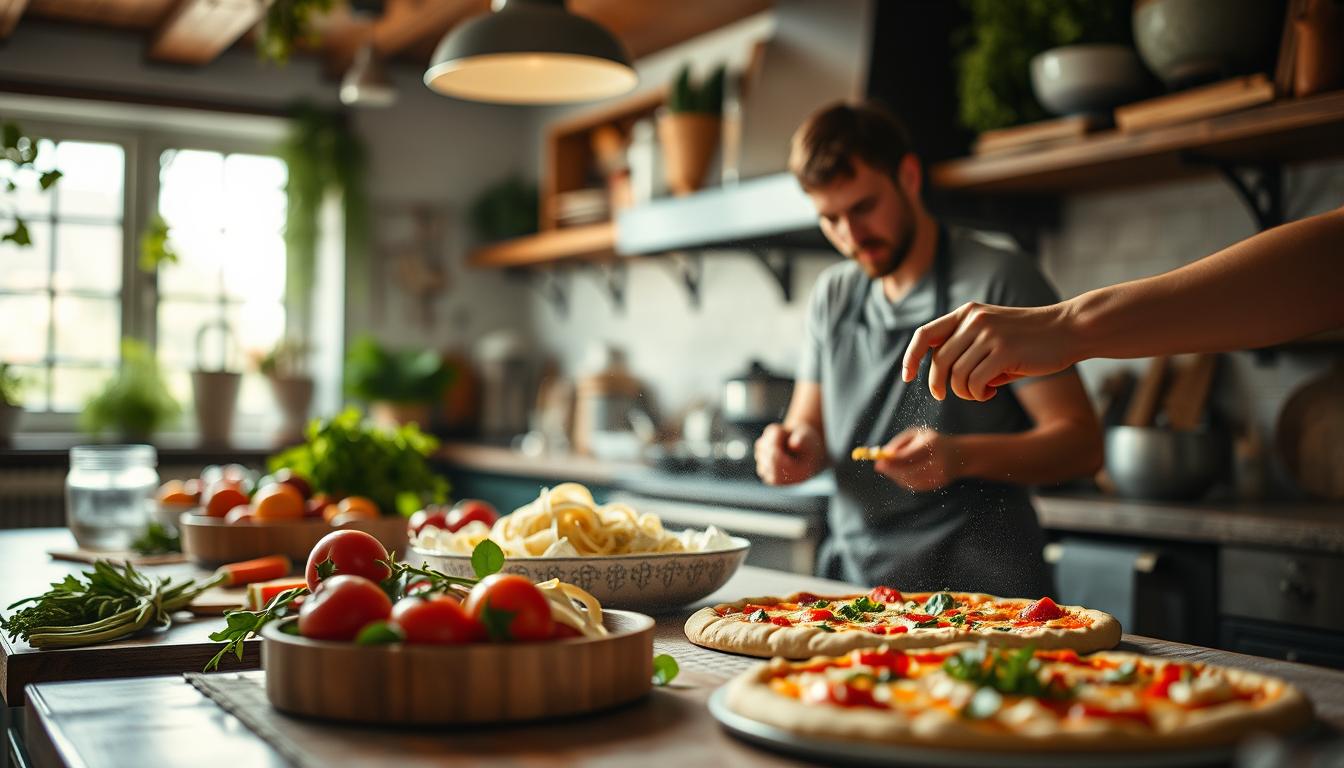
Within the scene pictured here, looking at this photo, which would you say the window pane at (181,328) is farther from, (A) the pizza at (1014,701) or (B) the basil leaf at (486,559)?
(A) the pizza at (1014,701)

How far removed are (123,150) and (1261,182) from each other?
15.6ft

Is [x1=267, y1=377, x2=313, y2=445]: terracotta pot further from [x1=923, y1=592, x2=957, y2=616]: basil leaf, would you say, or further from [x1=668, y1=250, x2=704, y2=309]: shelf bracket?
[x1=923, y1=592, x2=957, y2=616]: basil leaf

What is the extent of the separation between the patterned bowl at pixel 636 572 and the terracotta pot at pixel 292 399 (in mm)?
4197

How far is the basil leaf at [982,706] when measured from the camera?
967mm

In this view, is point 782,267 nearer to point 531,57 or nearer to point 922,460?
point 531,57

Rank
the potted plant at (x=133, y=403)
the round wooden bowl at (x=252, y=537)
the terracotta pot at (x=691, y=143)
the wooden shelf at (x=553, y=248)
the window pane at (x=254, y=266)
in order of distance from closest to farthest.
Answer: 1. the round wooden bowl at (x=252, y=537)
2. the terracotta pot at (x=691, y=143)
3. the wooden shelf at (x=553, y=248)
4. the potted plant at (x=133, y=403)
5. the window pane at (x=254, y=266)

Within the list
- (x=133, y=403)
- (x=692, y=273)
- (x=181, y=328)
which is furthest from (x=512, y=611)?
(x=181, y=328)

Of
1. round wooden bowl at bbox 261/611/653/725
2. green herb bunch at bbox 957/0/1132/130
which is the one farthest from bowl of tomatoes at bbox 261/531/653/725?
green herb bunch at bbox 957/0/1132/130

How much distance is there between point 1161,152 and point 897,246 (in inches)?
34.8

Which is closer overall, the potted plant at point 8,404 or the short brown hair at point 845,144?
the short brown hair at point 845,144

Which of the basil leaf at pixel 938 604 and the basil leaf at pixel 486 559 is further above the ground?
the basil leaf at pixel 486 559

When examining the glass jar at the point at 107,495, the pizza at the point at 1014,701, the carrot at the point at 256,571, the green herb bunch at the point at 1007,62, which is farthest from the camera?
the green herb bunch at the point at 1007,62

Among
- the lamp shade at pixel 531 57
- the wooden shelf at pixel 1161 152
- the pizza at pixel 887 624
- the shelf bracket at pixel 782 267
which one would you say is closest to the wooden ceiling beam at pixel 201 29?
the shelf bracket at pixel 782 267

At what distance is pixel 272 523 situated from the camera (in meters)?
2.24
